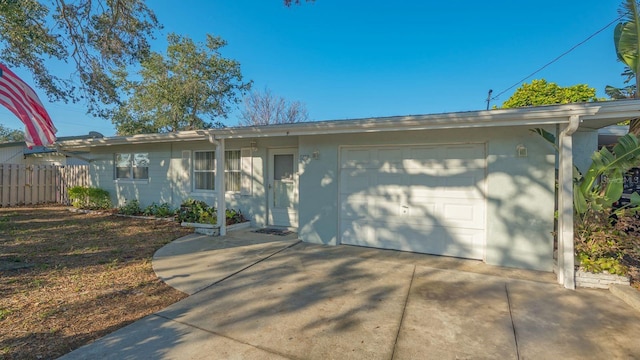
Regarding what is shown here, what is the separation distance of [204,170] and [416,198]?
6185 millimetres

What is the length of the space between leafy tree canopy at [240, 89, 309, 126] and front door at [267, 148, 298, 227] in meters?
14.6

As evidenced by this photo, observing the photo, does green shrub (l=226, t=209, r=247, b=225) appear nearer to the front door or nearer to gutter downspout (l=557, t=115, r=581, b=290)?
the front door

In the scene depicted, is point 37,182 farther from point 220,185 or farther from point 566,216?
point 566,216

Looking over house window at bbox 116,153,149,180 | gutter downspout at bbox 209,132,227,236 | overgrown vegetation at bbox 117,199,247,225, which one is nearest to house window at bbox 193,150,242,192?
overgrown vegetation at bbox 117,199,247,225

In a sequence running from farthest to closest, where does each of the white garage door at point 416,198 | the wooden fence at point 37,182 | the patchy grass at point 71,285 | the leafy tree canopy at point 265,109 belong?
the leafy tree canopy at point 265,109 → the wooden fence at point 37,182 → the white garage door at point 416,198 → the patchy grass at point 71,285

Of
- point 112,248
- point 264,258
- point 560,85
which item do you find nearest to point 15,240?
point 112,248

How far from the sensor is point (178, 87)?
16406 mm

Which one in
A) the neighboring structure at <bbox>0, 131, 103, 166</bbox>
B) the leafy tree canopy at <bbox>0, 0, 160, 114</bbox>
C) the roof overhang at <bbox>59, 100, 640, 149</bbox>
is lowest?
the roof overhang at <bbox>59, 100, 640, 149</bbox>

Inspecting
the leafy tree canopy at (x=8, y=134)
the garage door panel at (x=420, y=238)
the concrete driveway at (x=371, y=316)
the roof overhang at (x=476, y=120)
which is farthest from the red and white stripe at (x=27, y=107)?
the leafy tree canopy at (x=8, y=134)

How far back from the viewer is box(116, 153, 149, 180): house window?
9672 mm

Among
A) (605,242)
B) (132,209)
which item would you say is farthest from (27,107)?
(605,242)

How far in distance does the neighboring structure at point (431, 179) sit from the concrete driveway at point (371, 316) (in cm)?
60

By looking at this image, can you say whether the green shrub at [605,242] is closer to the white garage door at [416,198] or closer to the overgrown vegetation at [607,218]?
the overgrown vegetation at [607,218]

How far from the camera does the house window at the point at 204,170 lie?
8.46m
